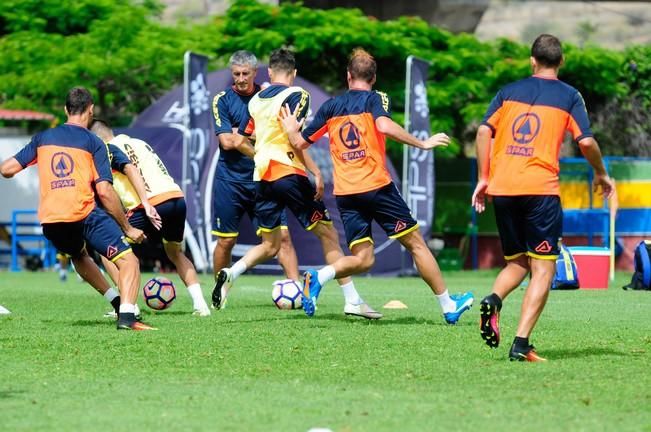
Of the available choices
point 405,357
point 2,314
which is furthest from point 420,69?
point 405,357

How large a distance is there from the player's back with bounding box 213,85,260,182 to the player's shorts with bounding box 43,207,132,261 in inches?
101

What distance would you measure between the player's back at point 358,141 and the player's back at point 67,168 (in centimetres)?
187

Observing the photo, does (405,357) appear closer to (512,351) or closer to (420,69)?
(512,351)

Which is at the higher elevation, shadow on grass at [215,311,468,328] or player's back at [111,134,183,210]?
player's back at [111,134,183,210]

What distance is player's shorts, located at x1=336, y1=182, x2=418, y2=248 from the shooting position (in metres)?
11.1

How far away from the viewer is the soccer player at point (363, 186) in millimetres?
11172

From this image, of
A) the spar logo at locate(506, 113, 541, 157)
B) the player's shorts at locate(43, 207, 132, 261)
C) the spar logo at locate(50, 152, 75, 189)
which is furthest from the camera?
the player's shorts at locate(43, 207, 132, 261)

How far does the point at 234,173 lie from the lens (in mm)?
13547

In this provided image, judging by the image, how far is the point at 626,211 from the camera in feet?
87.1

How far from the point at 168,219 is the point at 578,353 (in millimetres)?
4437

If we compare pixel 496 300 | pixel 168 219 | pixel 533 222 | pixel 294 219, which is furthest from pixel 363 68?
pixel 294 219

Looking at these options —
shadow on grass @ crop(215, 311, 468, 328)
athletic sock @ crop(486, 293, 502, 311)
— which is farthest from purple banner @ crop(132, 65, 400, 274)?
athletic sock @ crop(486, 293, 502, 311)

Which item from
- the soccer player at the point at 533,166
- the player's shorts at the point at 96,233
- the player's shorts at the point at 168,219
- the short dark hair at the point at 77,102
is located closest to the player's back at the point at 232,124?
the player's shorts at the point at 168,219

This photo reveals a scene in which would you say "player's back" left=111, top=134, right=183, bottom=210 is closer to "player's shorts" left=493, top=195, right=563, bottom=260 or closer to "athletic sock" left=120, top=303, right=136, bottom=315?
"athletic sock" left=120, top=303, right=136, bottom=315
